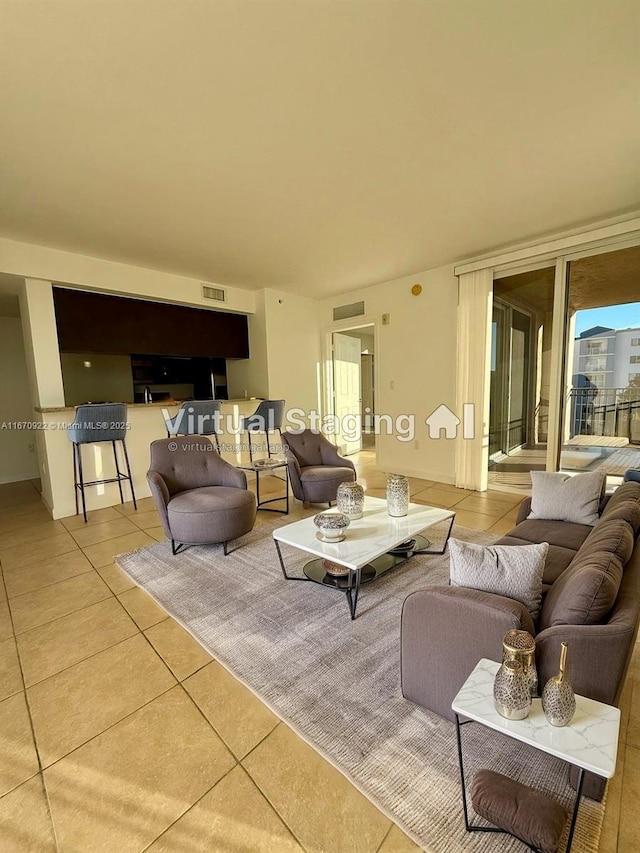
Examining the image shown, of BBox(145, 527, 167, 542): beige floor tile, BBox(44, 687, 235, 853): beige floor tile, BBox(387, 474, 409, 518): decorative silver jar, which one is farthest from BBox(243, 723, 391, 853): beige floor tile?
BBox(145, 527, 167, 542): beige floor tile

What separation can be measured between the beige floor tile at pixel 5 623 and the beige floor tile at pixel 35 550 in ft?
2.04

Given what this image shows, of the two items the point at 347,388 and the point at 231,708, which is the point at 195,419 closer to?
the point at 347,388

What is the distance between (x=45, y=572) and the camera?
9.00 ft

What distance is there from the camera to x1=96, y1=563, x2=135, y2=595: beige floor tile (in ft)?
8.18

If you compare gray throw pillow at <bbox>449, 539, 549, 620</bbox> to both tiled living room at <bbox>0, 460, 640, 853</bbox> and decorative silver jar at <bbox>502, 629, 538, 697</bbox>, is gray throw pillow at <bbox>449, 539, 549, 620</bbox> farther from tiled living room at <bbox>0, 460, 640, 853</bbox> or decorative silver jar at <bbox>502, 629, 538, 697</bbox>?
tiled living room at <bbox>0, 460, 640, 853</bbox>

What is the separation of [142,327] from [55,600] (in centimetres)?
322

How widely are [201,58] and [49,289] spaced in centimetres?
309

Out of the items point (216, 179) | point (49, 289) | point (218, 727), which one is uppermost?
point (216, 179)

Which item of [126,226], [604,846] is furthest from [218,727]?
[126,226]

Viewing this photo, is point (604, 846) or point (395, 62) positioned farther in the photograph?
point (395, 62)

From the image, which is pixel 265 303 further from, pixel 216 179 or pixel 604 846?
pixel 604 846

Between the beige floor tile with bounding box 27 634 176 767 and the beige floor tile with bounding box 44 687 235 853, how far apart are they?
0.08 meters

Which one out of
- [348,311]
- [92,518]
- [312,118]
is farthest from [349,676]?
[348,311]

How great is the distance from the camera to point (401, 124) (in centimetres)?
212
